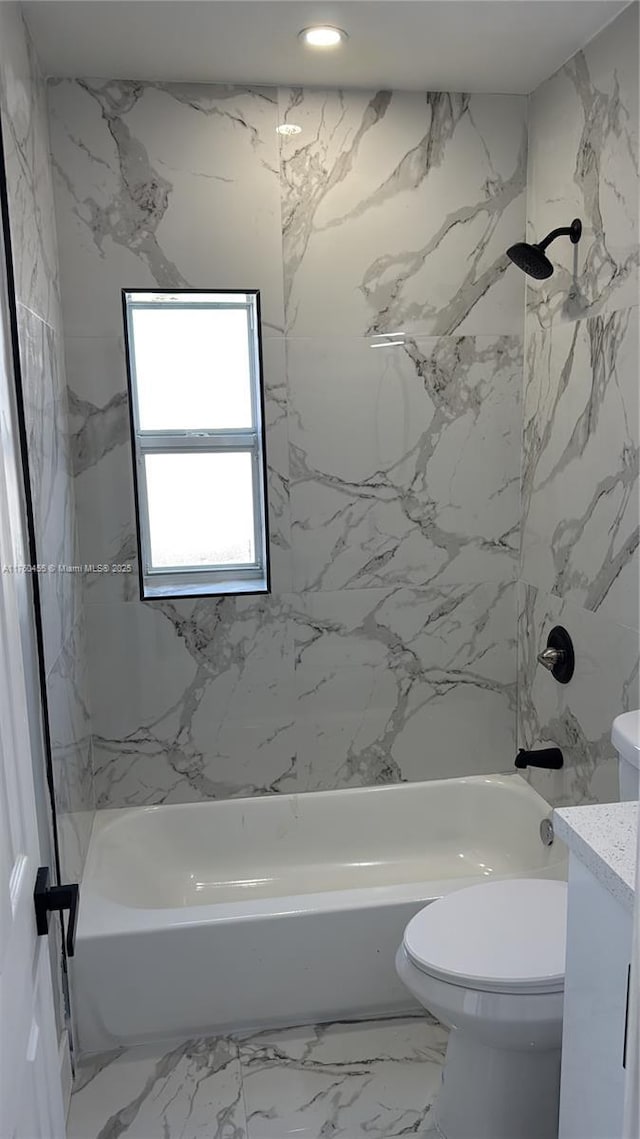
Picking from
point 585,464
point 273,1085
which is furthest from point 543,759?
point 273,1085

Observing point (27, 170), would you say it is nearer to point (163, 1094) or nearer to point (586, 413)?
point (586, 413)

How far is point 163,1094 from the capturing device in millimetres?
2047

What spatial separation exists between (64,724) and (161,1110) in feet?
3.14

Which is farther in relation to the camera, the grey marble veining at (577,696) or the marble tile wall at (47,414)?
the grey marble veining at (577,696)

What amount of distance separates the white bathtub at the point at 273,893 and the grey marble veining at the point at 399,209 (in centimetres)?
161

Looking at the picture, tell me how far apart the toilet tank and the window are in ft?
4.45

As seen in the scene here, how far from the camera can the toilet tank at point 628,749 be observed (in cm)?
157

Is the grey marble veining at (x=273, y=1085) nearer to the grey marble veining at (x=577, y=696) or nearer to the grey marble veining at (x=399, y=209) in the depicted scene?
the grey marble veining at (x=577, y=696)

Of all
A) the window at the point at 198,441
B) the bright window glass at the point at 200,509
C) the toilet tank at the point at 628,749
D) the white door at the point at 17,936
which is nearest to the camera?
the white door at the point at 17,936

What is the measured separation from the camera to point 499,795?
2879 millimetres

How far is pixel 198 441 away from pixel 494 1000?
71.8 inches

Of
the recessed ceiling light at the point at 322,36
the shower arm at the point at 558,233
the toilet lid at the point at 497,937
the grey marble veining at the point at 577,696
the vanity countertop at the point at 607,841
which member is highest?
the recessed ceiling light at the point at 322,36

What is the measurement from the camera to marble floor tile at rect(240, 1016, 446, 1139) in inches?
76.6

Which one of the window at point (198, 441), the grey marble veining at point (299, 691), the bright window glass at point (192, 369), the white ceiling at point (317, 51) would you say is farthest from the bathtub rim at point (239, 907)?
the white ceiling at point (317, 51)
